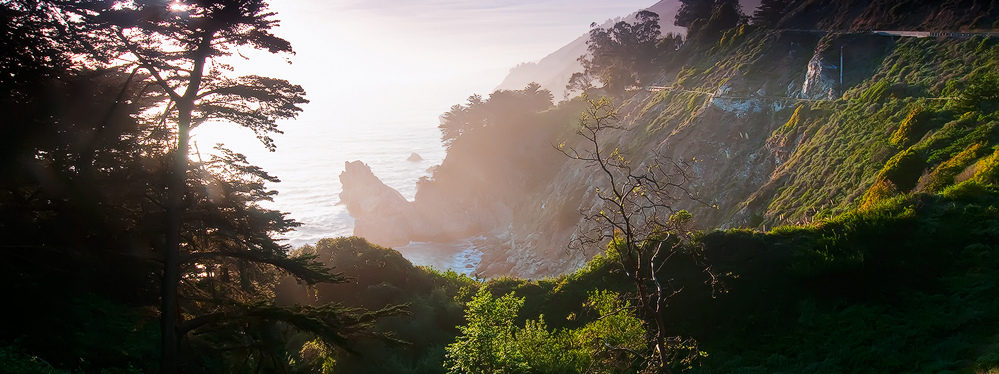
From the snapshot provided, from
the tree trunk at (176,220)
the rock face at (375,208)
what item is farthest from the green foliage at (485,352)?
the rock face at (375,208)

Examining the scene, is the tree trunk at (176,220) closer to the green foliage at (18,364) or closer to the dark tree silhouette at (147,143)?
the dark tree silhouette at (147,143)

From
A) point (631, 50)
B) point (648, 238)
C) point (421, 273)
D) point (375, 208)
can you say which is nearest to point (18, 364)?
point (648, 238)

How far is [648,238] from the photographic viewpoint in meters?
7.12

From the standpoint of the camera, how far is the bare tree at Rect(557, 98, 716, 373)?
688cm

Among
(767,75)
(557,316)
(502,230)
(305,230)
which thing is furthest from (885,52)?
(305,230)

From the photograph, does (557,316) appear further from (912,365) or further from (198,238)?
(198,238)

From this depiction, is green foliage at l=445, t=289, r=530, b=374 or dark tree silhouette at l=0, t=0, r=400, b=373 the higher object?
dark tree silhouette at l=0, t=0, r=400, b=373

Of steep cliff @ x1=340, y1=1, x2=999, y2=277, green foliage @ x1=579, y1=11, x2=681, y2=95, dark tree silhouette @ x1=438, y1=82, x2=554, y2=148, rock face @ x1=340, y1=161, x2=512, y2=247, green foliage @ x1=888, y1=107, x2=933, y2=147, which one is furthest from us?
dark tree silhouette @ x1=438, y1=82, x2=554, y2=148

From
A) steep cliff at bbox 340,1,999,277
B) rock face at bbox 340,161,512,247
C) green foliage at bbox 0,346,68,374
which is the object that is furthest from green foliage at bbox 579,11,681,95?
green foliage at bbox 0,346,68,374

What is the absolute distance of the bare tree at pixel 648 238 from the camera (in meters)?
6.88

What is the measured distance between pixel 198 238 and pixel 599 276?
11.4 meters

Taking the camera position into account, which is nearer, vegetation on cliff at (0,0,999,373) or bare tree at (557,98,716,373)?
Answer: bare tree at (557,98,716,373)

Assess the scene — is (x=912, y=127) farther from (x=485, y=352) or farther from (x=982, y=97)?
(x=485, y=352)

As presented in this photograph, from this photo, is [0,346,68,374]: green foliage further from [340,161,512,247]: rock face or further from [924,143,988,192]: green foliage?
[340,161,512,247]: rock face
